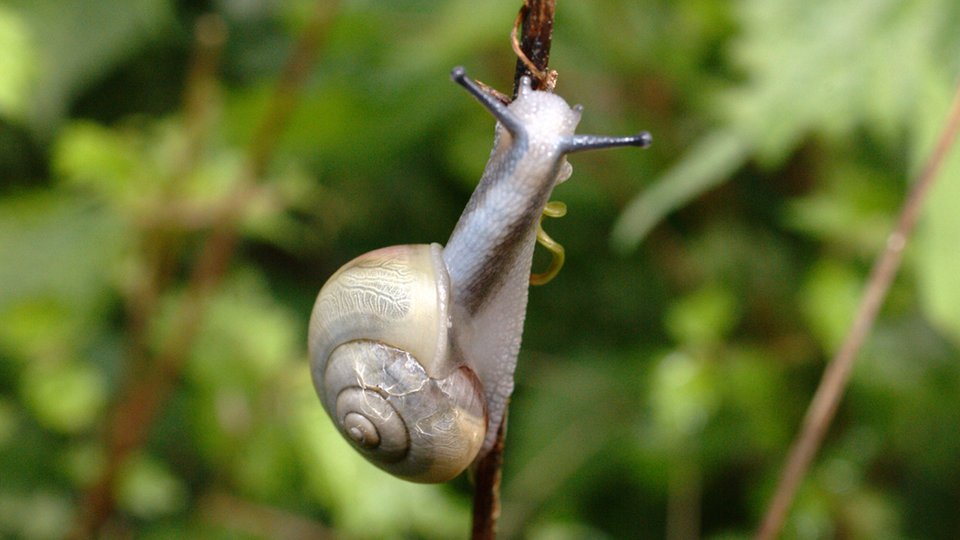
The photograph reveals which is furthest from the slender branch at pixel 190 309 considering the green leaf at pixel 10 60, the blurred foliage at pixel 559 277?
the green leaf at pixel 10 60

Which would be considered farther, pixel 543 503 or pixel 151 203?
pixel 543 503

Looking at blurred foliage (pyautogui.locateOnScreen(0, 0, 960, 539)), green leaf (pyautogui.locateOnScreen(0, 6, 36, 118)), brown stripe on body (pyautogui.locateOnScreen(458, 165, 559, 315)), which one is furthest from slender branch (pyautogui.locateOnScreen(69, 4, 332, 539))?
brown stripe on body (pyautogui.locateOnScreen(458, 165, 559, 315))

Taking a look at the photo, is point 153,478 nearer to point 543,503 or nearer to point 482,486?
point 543,503

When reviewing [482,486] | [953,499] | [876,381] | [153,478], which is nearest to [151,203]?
[153,478]

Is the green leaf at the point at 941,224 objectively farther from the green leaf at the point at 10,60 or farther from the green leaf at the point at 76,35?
the green leaf at the point at 76,35

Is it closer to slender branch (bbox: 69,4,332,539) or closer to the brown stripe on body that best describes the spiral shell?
the brown stripe on body
